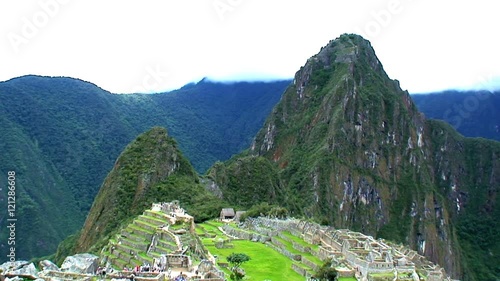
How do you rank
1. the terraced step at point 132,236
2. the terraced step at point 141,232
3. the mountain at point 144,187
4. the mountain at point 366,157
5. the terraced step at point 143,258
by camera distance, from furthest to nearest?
the mountain at point 366,157
the mountain at point 144,187
the terraced step at point 141,232
the terraced step at point 132,236
the terraced step at point 143,258

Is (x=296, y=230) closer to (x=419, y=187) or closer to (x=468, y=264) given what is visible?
(x=419, y=187)

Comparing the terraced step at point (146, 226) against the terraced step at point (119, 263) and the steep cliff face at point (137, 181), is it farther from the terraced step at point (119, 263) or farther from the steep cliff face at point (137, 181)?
the steep cliff face at point (137, 181)

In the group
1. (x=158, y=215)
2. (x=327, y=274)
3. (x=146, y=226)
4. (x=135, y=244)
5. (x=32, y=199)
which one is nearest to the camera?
(x=327, y=274)

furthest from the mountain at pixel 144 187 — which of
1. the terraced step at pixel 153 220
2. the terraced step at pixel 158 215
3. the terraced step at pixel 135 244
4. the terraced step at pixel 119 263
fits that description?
the terraced step at pixel 119 263

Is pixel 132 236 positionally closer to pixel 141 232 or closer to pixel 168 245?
pixel 141 232

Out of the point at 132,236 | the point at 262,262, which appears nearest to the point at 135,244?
the point at 132,236

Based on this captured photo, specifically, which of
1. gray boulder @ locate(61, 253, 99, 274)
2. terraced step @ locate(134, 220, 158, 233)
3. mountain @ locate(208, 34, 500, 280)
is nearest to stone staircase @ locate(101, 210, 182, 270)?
terraced step @ locate(134, 220, 158, 233)
